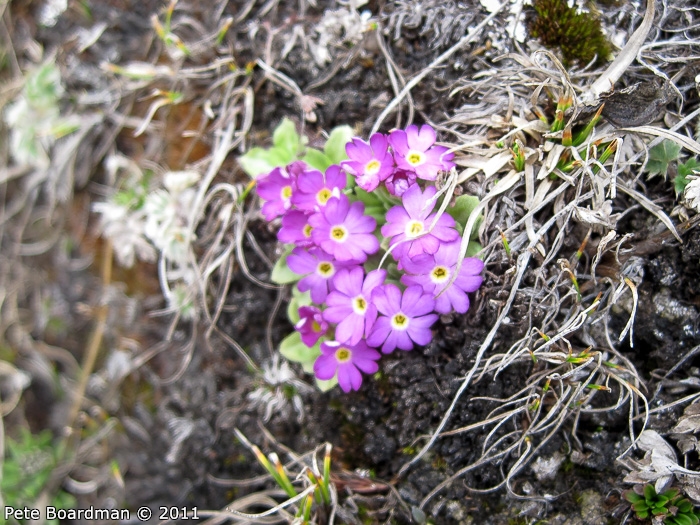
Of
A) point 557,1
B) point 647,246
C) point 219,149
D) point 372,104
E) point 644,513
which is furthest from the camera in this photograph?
point 219,149

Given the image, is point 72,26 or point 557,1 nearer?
A: point 557,1

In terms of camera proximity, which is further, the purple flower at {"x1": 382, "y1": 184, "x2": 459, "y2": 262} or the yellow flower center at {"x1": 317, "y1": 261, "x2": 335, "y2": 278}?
the yellow flower center at {"x1": 317, "y1": 261, "x2": 335, "y2": 278}

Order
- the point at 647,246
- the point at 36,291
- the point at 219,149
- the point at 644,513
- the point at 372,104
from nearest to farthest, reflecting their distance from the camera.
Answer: the point at 644,513 < the point at 647,246 < the point at 372,104 < the point at 219,149 < the point at 36,291

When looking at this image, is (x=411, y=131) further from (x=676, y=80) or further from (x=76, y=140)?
(x=76, y=140)

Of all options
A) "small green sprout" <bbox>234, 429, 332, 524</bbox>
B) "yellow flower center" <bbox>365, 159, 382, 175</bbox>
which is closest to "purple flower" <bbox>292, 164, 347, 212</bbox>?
"yellow flower center" <bbox>365, 159, 382, 175</bbox>

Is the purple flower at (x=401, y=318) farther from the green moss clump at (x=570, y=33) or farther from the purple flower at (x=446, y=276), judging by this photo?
the green moss clump at (x=570, y=33)

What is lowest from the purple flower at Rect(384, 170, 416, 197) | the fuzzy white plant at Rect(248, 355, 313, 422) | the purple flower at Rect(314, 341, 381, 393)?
the fuzzy white plant at Rect(248, 355, 313, 422)

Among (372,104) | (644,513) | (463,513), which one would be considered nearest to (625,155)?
(372,104)

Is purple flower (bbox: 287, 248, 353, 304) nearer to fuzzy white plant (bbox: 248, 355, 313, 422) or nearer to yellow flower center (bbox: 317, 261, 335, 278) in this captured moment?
yellow flower center (bbox: 317, 261, 335, 278)
